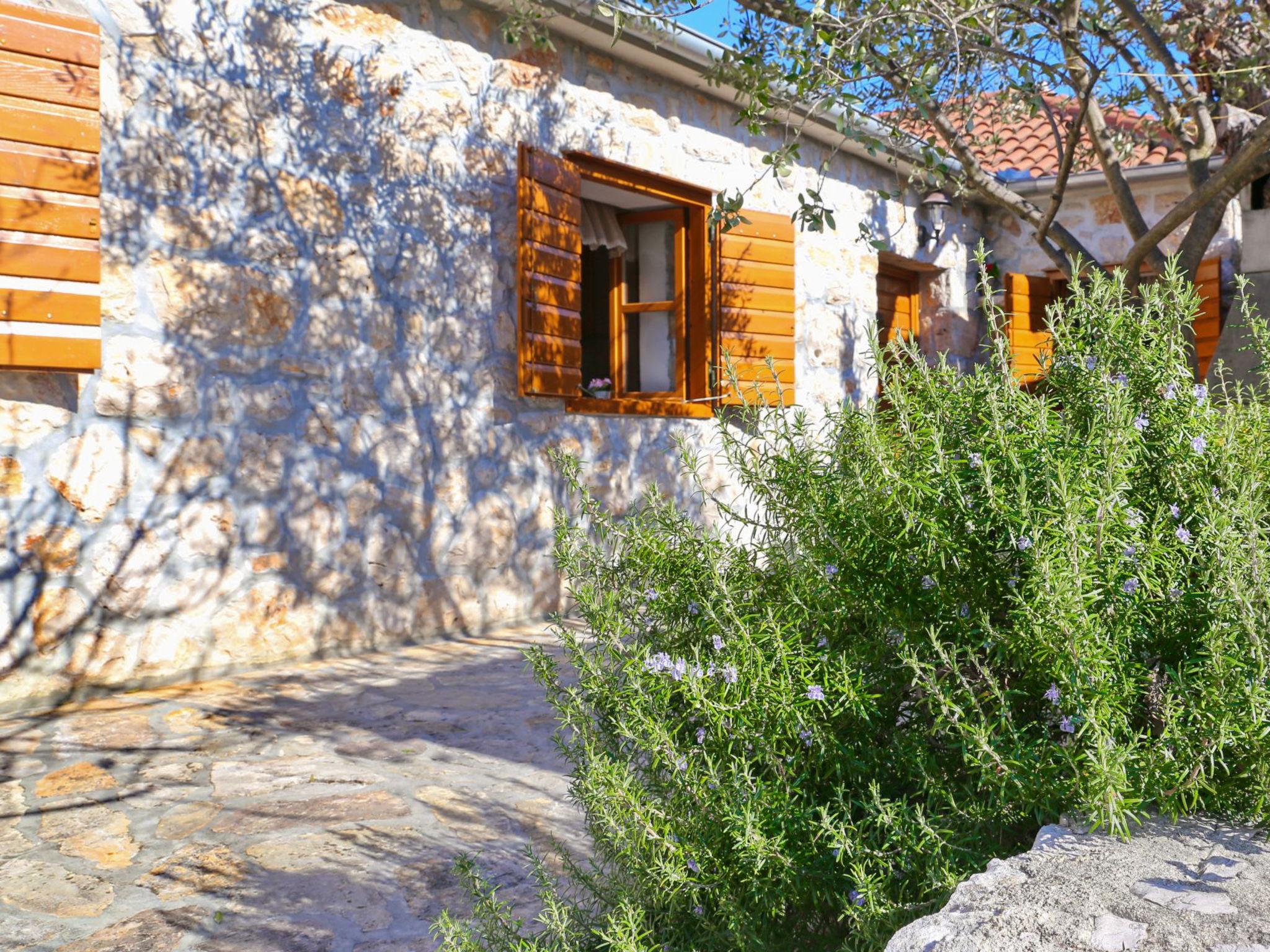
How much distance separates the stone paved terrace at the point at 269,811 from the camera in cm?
223

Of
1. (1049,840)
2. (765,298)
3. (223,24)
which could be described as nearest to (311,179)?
(223,24)

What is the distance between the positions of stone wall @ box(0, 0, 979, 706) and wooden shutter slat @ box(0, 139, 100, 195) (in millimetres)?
170

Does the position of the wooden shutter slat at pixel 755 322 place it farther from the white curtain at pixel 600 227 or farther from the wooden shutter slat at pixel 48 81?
the wooden shutter slat at pixel 48 81

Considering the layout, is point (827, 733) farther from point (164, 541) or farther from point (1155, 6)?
point (1155, 6)

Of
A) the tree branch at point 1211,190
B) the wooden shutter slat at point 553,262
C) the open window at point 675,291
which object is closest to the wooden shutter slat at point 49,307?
the wooden shutter slat at point 553,262

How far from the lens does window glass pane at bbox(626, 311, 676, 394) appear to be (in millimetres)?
6977

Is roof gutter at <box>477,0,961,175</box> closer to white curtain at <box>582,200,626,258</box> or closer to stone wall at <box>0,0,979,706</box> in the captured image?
stone wall at <box>0,0,979,706</box>

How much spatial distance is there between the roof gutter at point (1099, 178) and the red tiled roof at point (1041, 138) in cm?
8

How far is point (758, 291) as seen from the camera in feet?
23.0

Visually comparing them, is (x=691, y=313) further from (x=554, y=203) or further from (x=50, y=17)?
(x=50, y=17)

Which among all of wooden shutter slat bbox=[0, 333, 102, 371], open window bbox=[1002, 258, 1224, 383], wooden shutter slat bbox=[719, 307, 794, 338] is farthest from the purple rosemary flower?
open window bbox=[1002, 258, 1224, 383]

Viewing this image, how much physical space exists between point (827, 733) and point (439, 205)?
13.8ft

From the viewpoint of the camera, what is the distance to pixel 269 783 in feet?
10.1

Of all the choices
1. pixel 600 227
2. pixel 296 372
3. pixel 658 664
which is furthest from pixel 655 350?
pixel 658 664
